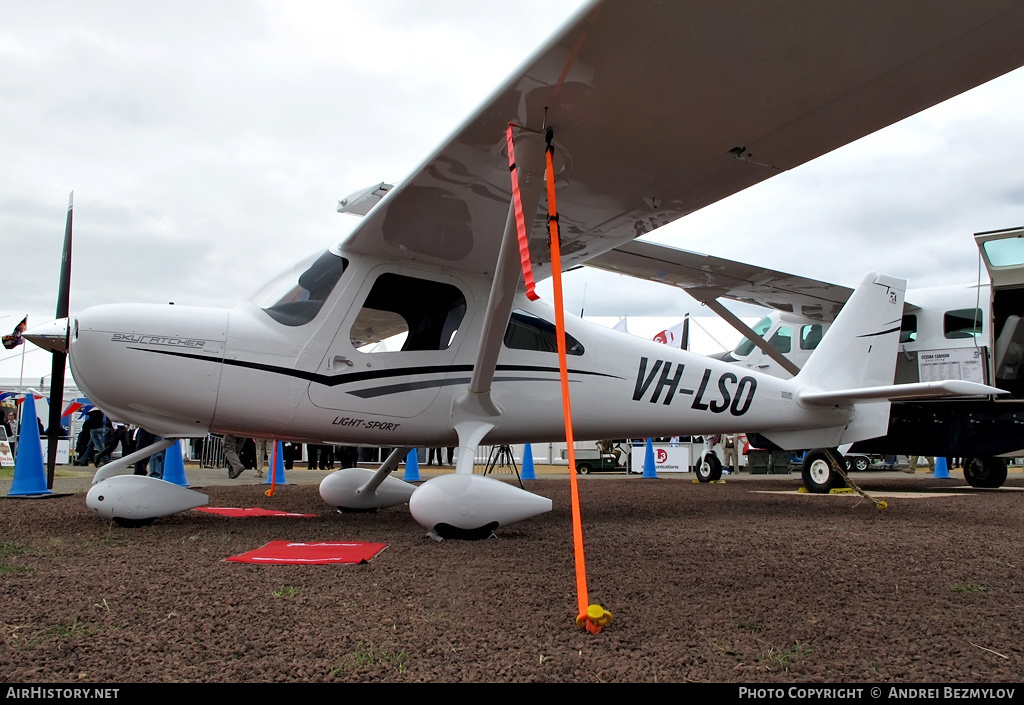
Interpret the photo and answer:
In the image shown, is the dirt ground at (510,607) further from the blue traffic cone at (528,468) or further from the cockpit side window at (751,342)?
the blue traffic cone at (528,468)

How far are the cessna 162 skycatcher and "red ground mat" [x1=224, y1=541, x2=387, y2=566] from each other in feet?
1.45

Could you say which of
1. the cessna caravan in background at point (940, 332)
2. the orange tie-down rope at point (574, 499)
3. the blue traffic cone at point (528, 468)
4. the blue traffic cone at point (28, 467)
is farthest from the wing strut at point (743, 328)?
the blue traffic cone at point (28, 467)

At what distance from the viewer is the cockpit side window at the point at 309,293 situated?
15.1 ft

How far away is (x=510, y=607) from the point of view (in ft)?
8.61

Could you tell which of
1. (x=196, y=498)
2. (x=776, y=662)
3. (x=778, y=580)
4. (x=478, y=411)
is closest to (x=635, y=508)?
(x=478, y=411)

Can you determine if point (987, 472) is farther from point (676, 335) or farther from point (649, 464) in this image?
point (676, 335)

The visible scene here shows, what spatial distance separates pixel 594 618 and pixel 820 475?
8749 millimetres

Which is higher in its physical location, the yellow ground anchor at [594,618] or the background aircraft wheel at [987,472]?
A: the yellow ground anchor at [594,618]

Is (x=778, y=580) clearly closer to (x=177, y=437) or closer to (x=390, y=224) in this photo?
(x=390, y=224)

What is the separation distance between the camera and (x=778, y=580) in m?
3.17

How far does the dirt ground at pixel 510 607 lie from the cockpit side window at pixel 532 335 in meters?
1.49

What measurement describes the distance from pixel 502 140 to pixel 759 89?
4.43 ft

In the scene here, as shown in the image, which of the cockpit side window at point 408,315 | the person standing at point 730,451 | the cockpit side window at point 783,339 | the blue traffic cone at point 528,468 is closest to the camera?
the cockpit side window at point 408,315

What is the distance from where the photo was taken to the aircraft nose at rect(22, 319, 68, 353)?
14.0 ft
